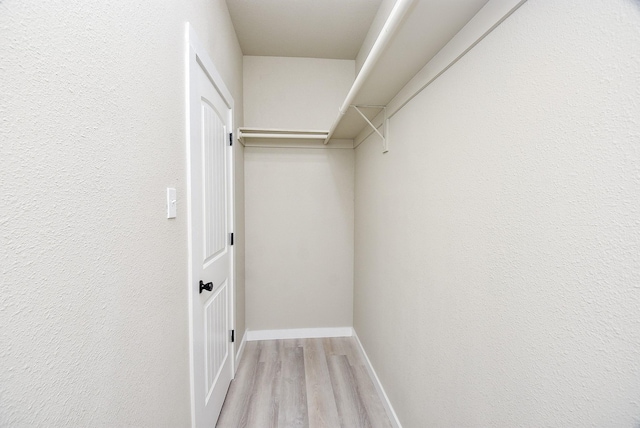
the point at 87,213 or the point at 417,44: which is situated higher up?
the point at 417,44

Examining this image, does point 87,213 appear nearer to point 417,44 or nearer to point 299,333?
point 417,44

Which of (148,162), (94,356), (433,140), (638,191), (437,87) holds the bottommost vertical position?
(94,356)

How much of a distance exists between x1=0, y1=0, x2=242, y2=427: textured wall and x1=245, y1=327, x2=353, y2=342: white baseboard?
5.67 feet

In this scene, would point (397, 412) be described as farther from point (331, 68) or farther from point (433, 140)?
point (331, 68)

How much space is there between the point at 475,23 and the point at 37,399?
4.96 feet

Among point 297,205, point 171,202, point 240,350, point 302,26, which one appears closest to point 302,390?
point 240,350

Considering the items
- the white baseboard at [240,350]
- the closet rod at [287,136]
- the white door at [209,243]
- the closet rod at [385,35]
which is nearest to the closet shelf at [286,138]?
the closet rod at [287,136]

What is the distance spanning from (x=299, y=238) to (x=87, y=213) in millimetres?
2163

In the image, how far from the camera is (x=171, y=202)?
100cm

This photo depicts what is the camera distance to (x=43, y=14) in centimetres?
49

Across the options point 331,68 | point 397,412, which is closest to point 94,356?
point 397,412

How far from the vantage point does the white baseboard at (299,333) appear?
2.69m

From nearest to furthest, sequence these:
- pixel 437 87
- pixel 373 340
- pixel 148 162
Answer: pixel 148 162
pixel 437 87
pixel 373 340

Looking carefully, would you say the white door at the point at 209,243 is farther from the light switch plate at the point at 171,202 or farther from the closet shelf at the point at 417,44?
the closet shelf at the point at 417,44
